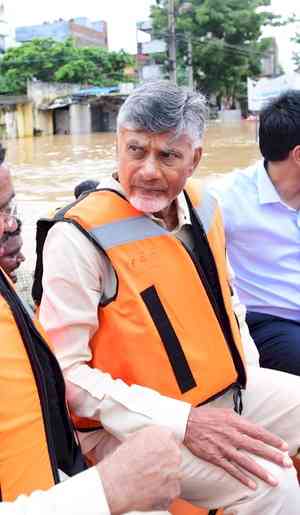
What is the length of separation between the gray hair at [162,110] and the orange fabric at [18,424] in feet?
2.35

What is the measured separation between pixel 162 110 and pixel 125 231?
33 cm

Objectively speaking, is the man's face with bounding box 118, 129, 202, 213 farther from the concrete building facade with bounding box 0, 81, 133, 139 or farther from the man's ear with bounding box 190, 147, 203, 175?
the concrete building facade with bounding box 0, 81, 133, 139

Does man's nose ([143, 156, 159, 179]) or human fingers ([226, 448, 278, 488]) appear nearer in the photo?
human fingers ([226, 448, 278, 488])

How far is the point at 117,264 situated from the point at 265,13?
35494mm

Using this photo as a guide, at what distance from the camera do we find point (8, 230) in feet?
5.20

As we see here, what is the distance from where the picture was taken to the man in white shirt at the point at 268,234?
7.41 ft

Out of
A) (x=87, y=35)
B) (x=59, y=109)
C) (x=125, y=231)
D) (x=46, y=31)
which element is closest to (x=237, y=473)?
(x=125, y=231)

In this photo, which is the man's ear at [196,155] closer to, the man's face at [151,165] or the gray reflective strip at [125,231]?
the man's face at [151,165]

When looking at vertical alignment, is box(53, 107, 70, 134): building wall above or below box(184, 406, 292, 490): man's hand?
below

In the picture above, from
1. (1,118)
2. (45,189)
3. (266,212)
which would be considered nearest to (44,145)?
(1,118)

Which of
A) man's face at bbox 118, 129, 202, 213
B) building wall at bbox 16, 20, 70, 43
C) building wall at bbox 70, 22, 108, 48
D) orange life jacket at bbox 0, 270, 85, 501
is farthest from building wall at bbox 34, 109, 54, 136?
orange life jacket at bbox 0, 270, 85, 501

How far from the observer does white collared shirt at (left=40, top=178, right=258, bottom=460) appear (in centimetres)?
143

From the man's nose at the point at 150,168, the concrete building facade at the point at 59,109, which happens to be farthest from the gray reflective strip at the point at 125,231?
the concrete building facade at the point at 59,109

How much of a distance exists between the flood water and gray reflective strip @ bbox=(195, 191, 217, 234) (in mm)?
3971
